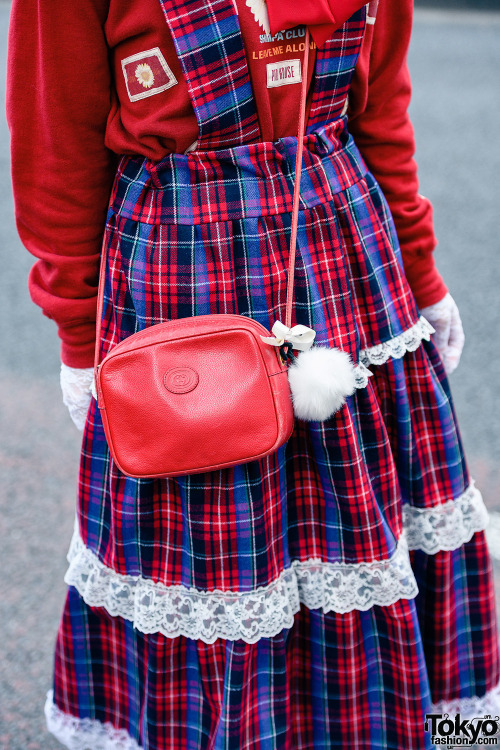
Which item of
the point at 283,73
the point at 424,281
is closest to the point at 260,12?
the point at 283,73

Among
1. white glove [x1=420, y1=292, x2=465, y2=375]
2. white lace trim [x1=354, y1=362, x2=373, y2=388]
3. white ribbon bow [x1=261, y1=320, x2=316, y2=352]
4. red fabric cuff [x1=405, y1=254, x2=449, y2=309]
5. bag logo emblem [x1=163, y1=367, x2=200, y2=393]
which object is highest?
white ribbon bow [x1=261, y1=320, x2=316, y2=352]

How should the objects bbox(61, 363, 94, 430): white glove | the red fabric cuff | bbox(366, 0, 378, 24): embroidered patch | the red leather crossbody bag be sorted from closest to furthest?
1. the red leather crossbody bag
2. bbox(366, 0, 378, 24): embroidered patch
3. bbox(61, 363, 94, 430): white glove
4. the red fabric cuff

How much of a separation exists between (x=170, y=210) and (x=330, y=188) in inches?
10.2

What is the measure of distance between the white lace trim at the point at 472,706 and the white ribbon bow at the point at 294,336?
33.5 inches

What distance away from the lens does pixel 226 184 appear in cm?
117

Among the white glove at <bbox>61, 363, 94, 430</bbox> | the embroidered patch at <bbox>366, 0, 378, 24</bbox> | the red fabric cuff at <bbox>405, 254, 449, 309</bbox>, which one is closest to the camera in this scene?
the embroidered patch at <bbox>366, 0, 378, 24</bbox>

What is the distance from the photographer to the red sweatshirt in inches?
43.4

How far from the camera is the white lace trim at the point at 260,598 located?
1.26 meters

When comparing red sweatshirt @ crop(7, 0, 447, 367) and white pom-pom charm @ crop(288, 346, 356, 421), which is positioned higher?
red sweatshirt @ crop(7, 0, 447, 367)

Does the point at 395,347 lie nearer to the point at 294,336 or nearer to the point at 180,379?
the point at 294,336

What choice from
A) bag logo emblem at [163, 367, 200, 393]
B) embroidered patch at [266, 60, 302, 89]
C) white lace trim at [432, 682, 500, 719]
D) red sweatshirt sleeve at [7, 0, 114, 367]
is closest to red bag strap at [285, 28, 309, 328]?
embroidered patch at [266, 60, 302, 89]

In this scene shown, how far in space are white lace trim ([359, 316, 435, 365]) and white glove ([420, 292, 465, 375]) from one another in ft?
0.47
